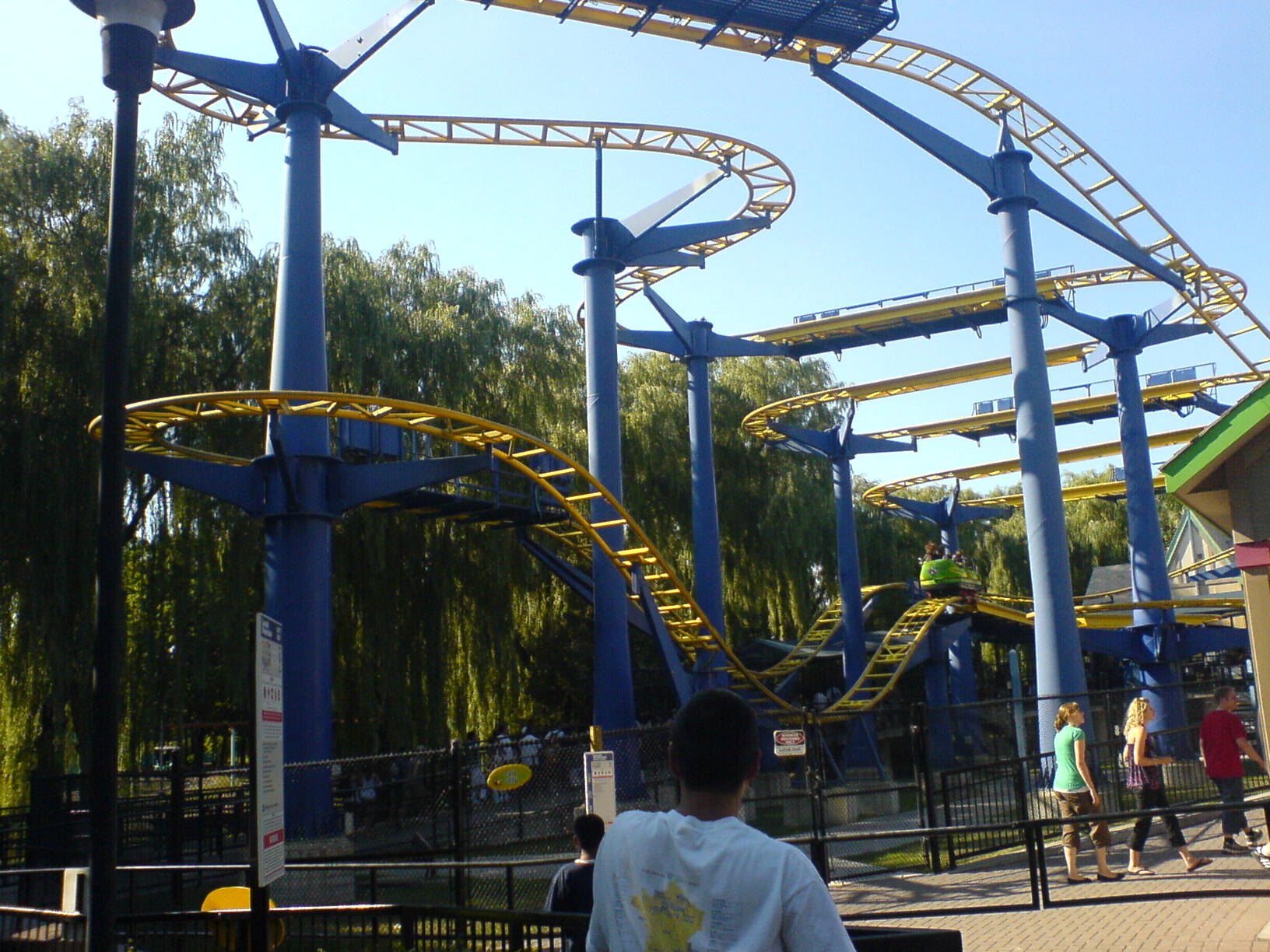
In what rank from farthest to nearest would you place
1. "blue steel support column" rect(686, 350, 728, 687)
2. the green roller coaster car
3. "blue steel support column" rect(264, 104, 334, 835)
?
1. the green roller coaster car
2. "blue steel support column" rect(686, 350, 728, 687)
3. "blue steel support column" rect(264, 104, 334, 835)

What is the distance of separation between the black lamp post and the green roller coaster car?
23256mm

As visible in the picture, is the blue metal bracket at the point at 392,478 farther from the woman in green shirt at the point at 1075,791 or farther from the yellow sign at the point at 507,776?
the woman in green shirt at the point at 1075,791

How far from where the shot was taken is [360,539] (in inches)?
779

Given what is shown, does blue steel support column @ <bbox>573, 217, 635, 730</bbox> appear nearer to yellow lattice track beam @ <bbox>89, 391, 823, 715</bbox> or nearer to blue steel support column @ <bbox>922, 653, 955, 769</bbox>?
yellow lattice track beam @ <bbox>89, 391, 823, 715</bbox>

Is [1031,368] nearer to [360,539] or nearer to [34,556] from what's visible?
[360,539]

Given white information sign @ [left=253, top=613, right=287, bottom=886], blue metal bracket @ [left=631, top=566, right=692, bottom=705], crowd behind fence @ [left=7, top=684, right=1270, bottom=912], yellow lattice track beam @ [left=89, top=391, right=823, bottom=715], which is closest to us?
white information sign @ [left=253, top=613, right=287, bottom=886]

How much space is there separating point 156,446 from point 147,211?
367 centimetres

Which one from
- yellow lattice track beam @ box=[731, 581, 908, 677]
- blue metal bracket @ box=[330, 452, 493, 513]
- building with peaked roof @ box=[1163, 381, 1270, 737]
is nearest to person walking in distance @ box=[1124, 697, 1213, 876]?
building with peaked roof @ box=[1163, 381, 1270, 737]

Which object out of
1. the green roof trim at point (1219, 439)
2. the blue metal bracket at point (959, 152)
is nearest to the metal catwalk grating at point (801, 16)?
the blue metal bracket at point (959, 152)

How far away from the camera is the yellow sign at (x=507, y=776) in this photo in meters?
10.7

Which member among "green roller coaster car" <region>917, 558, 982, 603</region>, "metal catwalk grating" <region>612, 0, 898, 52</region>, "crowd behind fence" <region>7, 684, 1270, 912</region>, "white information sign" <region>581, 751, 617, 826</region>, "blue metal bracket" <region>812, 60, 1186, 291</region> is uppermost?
"metal catwalk grating" <region>612, 0, 898, 52</region>

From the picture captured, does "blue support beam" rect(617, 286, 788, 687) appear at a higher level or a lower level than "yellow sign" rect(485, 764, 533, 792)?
higher

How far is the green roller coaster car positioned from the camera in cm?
2698

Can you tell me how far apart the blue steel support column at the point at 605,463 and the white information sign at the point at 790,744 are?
30.4 feet
